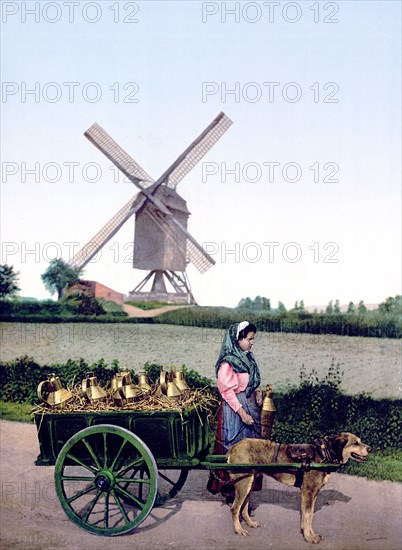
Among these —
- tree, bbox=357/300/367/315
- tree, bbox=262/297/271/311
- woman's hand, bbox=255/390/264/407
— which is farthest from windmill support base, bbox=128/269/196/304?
woman's hand, bbox=255/390/264/407

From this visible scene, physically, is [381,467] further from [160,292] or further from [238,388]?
[160,292]

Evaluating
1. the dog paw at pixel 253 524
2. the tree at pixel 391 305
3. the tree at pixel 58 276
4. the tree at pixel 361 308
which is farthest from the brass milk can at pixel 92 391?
the tree at pixel 391 305

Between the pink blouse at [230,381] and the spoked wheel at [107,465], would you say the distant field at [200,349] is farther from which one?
the spoked wheel at [107,465]

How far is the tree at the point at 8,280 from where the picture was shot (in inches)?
449

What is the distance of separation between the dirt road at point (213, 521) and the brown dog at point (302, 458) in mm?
222

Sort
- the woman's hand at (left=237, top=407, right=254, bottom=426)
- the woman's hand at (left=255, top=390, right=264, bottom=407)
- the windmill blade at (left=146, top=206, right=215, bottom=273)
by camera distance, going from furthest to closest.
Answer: the windmill blade at (left=146, top=206, right=215, bottom=273)
the woman's hand at (left=255, top=390, right=264, bottom=407)
the woman's hand at (left=237, top=407, right=254, bottom=426)

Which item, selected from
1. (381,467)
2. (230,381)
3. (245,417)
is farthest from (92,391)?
(381,467)

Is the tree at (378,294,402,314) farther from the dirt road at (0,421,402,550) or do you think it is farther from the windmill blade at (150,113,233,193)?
the dirt road at (0,421,402,550)

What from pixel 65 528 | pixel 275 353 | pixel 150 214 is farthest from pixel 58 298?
pixel 65 528

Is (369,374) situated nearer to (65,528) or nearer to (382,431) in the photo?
(382,431)

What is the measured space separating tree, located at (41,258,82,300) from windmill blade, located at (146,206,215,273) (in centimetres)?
159

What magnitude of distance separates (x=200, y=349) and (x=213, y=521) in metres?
4.83

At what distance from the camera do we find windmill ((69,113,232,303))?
10625mm

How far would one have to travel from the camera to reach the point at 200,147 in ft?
34.9
